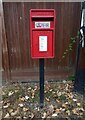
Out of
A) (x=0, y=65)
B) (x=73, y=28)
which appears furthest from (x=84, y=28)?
(x=0, y=65)

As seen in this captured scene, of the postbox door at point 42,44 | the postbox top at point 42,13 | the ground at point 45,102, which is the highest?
the postbox top at point 42,13

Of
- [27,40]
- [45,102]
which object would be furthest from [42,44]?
[45,102]

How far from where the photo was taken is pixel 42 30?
98.8 inches

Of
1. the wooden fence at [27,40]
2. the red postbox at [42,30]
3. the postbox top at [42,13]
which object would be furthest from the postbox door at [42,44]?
the wooden fence at [27,40]

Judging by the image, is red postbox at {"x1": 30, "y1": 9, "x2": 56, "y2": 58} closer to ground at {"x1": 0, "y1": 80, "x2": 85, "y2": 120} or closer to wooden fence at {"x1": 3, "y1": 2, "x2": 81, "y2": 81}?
wooden fence at {"x1": 3, "y1": 2, "x2": 81, "y2": 81}

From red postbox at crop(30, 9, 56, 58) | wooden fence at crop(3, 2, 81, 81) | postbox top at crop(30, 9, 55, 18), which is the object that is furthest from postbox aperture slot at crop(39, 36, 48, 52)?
wooden fence at crop(3, 2, 81, 81)

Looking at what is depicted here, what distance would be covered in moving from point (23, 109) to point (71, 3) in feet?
6.26

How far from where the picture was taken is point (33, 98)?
3.25m

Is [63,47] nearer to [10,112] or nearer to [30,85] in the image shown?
[30,85]

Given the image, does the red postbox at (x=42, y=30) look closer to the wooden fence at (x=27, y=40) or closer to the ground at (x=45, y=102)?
the wooden fence at (x=27, y=40)

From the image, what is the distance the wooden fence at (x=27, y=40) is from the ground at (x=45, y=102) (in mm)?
219

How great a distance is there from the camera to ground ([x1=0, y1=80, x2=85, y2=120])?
9.53ft

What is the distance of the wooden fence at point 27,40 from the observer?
3.23 m

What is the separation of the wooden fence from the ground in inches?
8.6
